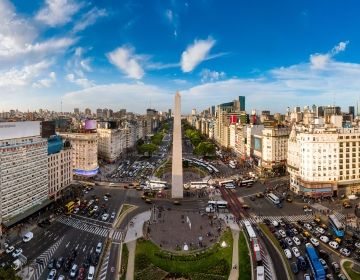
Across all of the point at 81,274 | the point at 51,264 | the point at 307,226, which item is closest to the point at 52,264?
the point at 51,264

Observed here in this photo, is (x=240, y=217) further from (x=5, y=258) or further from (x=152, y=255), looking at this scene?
(x=5, y=258)

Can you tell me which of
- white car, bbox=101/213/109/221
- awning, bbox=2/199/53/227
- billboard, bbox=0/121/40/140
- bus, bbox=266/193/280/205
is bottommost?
white car, bbox=101/213/109/221

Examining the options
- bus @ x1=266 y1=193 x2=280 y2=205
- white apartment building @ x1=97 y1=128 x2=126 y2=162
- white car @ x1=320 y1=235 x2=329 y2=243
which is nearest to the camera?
white car @ x1=320 y1=235 x2=329 y2=243

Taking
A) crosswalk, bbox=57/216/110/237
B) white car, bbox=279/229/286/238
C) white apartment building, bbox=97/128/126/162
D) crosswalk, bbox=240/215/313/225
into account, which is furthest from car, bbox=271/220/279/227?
white apartment building, bbox=97/128/126/162

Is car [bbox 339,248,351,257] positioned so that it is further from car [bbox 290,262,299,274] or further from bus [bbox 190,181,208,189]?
bus [bbox 190,181,208,189]

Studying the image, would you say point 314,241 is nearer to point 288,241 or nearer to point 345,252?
point 288,241

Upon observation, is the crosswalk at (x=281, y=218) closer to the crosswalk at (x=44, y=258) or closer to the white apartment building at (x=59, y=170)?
the crosswalk at (x=44, y=258)
